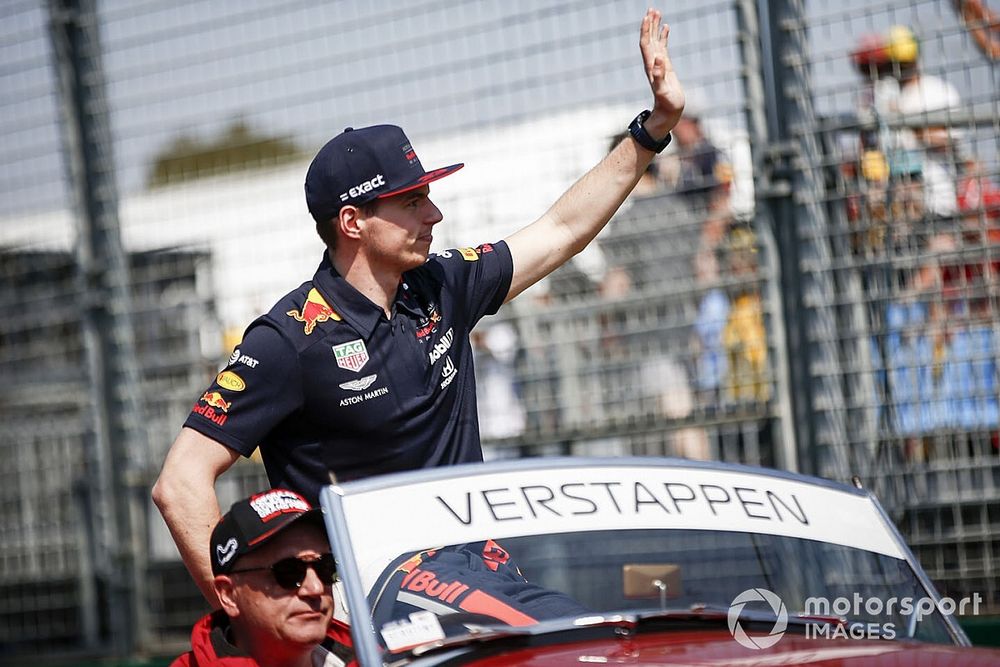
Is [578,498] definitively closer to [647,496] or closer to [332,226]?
[647,496]

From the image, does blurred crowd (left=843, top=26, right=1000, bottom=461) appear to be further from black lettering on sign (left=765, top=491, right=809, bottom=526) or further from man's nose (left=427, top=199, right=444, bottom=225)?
black lettering on sign (left=765, top=491, right=809, bottom=526)

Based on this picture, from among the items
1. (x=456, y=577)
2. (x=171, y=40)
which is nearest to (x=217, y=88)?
(x=171, y=40)

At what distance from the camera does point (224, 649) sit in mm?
2898

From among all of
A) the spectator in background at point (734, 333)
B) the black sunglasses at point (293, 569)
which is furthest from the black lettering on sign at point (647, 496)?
the spectator in background at point (734, 333)

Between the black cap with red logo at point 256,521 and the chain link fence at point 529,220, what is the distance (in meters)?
3.53

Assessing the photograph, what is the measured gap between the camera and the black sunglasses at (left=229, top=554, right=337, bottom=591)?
2.82 meters

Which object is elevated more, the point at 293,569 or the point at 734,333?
A: the point at 734,333

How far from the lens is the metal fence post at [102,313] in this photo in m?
7.68

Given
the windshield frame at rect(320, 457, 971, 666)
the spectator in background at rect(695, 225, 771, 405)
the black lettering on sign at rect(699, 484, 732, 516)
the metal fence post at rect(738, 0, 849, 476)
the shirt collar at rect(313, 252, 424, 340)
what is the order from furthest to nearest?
the spectator in background at rect(695, 225, 771, 405)
the metal fence post at rect(738, 0, 849, 476)
the shirt collar at rect(313, 252, 424, 340)
the black lettering on sign at rect(699, 484, 732, 516)
the windshield frame at rect(320, 457, 971, 666)

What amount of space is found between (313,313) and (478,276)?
2.09 feet

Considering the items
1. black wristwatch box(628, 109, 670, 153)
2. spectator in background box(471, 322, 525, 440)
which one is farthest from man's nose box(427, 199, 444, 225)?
spectator in background box(471, 322, 525, 440)

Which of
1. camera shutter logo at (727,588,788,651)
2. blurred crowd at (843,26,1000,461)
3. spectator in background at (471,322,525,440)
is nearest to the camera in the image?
camera shutter logo at (727,588,788,651)

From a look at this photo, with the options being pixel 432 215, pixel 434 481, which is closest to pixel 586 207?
pixel 432 215

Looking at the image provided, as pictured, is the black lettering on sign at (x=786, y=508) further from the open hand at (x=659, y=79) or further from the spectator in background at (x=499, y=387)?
the spectator in background at (x=499, y=387)
